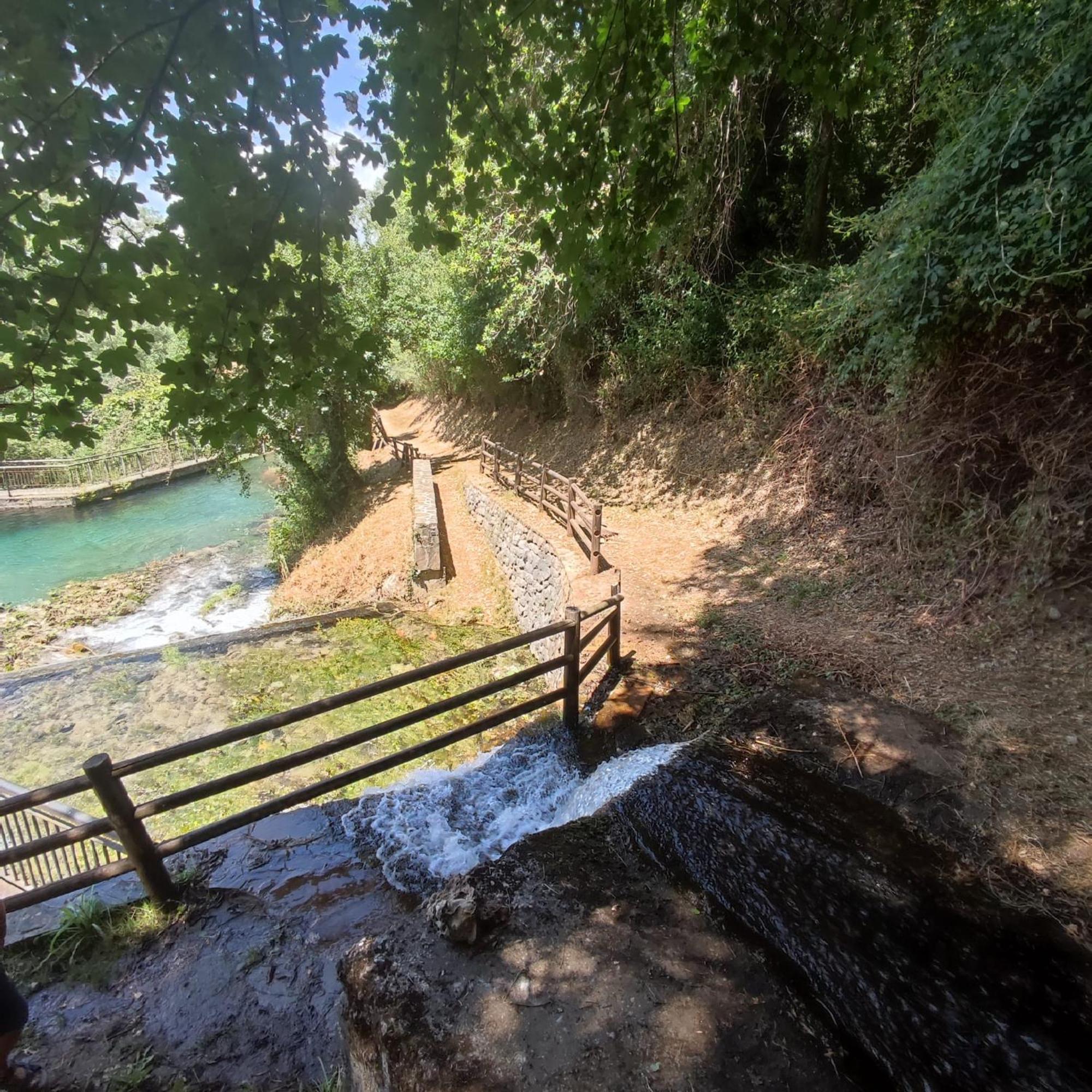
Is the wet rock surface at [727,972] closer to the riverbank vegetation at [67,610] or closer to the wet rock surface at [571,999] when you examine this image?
the wet rock surface at [571,999]

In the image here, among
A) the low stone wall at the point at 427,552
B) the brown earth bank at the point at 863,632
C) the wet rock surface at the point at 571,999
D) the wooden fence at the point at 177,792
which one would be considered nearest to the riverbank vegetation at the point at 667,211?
the brown earth bank at the point at 863,632

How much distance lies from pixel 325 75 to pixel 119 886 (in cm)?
463

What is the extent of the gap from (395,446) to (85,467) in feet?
54.5

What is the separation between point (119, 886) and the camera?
11.6 ft

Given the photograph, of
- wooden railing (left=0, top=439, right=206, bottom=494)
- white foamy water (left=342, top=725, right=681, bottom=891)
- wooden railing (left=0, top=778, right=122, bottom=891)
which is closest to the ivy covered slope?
white foamy water (left=342, top=725, right=681, bottom=891)

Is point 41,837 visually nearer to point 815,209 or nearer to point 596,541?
point 596,541

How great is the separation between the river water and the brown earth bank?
13.8 metres

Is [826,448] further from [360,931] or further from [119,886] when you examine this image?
[119,886]

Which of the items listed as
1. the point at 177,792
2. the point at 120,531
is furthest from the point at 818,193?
the point at 120,531

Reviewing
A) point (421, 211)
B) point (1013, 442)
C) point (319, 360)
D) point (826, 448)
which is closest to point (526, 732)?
point (319, 360)

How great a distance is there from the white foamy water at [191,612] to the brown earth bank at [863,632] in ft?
26.1

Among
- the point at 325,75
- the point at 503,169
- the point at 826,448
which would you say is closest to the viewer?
the point at 325,75

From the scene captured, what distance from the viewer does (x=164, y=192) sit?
1.84m

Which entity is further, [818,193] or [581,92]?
[818,193]
